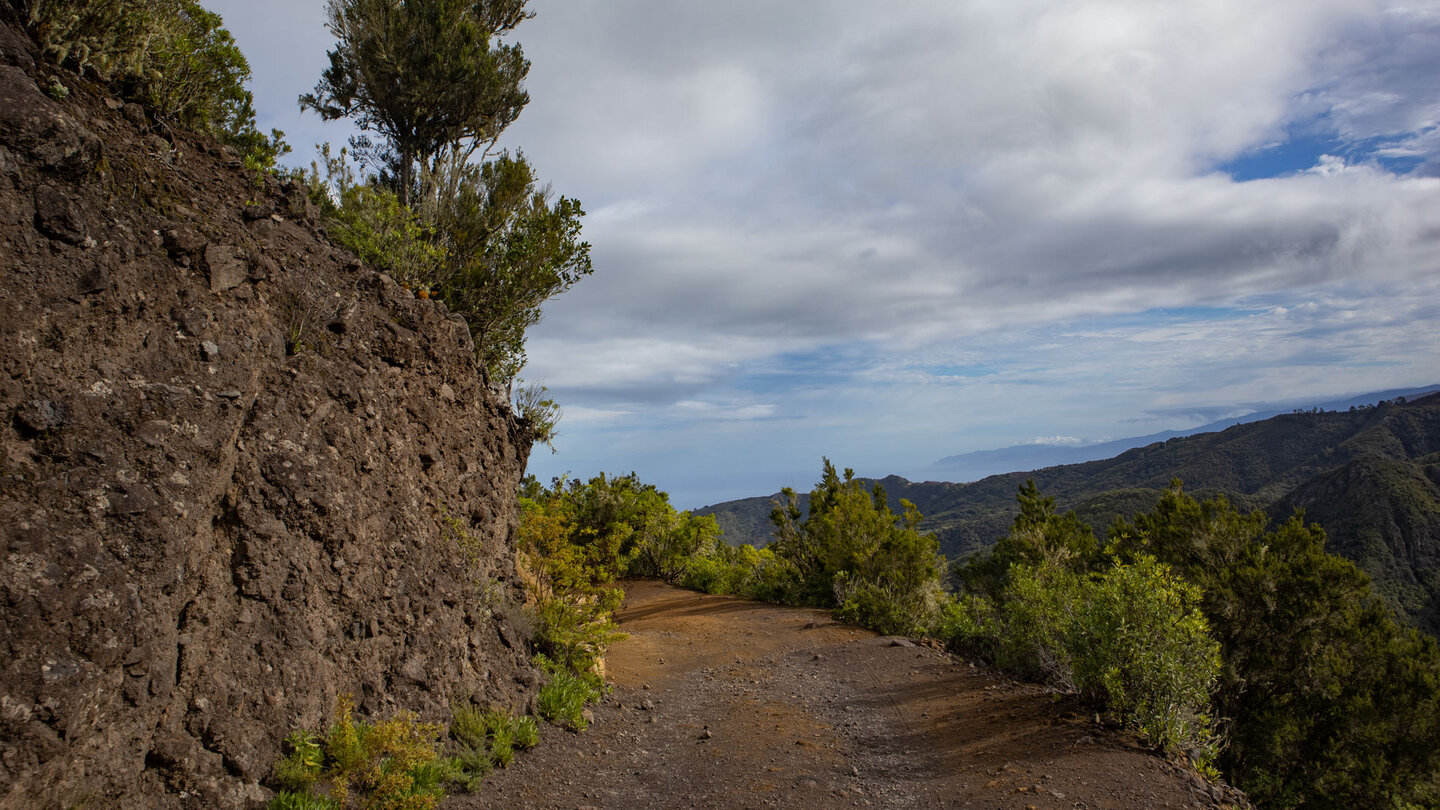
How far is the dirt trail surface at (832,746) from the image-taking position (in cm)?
612

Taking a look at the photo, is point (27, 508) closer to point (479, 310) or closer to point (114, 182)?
point (114, 182)

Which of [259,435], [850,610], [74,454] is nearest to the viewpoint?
[74,454]

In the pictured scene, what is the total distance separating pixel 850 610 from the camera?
14.0 metres

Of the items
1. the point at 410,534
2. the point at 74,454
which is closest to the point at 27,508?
the point at 74,454

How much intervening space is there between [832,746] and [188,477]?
6.66 metres

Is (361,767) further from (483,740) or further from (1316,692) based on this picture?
(1316,692)

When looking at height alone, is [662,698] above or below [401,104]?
below

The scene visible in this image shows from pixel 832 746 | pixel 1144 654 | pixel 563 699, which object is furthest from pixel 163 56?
pixel 1144 654

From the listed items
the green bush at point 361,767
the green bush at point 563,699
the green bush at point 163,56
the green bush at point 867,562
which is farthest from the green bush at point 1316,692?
the green bush at point 163,56

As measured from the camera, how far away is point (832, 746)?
7727mm

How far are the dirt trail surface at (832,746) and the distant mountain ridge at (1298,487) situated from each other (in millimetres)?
34497

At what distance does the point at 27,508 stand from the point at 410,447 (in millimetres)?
3067

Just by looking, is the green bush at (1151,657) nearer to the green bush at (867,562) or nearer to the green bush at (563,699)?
the green bush at (563,699)

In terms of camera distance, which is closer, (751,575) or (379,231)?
(379,231)
